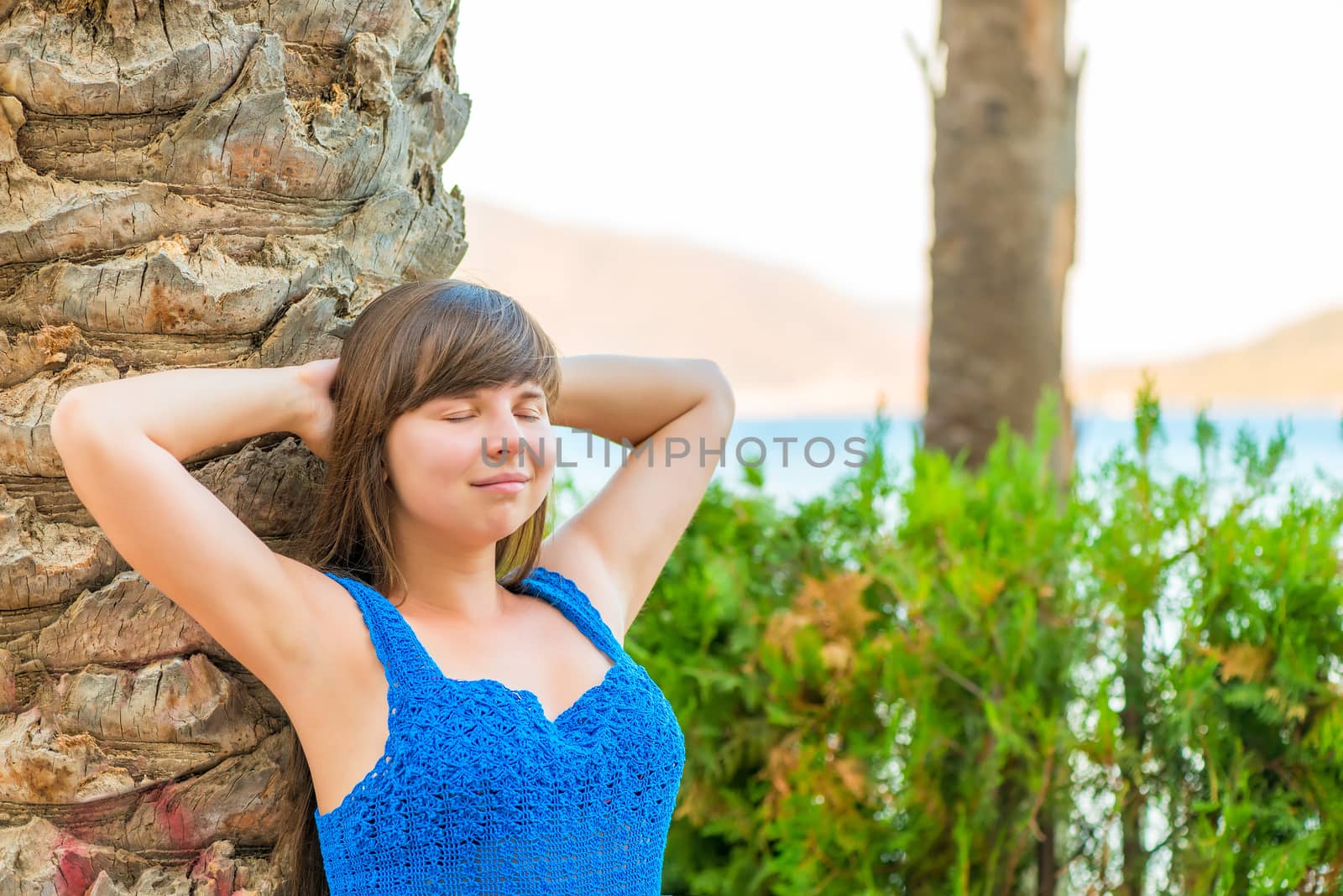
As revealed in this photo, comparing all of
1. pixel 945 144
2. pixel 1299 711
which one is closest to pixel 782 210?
pixel 945 144

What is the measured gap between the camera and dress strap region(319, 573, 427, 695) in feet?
5.65

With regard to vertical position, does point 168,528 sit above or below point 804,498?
below

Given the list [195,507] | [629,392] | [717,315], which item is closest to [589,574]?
[629,392]

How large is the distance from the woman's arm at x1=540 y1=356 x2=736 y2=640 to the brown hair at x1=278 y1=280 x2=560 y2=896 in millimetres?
Result: 301

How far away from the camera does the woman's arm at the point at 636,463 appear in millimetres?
2203

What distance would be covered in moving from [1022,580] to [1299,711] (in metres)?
0.70

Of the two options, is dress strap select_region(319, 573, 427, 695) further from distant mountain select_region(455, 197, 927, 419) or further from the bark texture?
distant mountain select_region(455, 197, 927, 419)

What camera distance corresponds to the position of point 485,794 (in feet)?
5.52

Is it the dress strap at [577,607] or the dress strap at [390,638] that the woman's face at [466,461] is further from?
the dress strap at [577,607]

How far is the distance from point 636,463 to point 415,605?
571 mm

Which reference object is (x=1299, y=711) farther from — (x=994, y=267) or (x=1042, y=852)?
(x=994, y=267)

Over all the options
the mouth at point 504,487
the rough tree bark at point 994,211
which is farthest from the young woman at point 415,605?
the rough tree bark at point 994,211

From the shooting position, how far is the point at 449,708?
1.71m

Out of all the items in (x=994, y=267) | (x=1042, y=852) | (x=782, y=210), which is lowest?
(x=1042, y=852)
